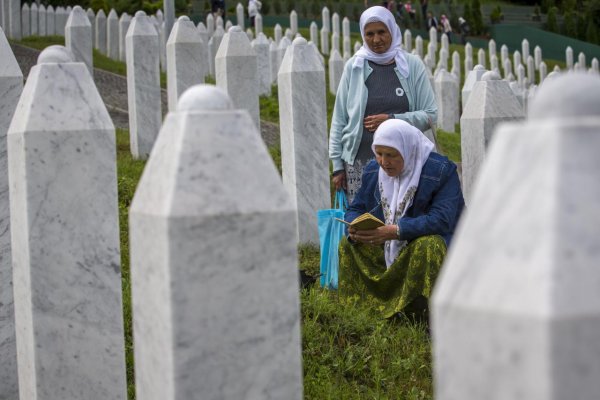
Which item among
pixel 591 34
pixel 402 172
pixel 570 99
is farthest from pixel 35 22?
pixel 591 34

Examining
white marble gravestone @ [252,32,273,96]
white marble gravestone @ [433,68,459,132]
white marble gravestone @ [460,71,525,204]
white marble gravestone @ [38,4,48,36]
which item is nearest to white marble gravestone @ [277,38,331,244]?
white marble gravestone @ [460,71,525,204]

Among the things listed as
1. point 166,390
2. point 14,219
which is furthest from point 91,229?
point 166,390

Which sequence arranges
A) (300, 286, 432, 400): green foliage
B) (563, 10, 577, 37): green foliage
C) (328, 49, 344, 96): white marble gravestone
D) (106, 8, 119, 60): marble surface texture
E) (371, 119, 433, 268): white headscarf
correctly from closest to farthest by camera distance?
1. (300, 286, 432, 400): green foliage
2. (371, 119, 433, 268): white headscarf
3. (328, 49, 344, 96): white marble gravestone
4. (106, 8, 119, 60): marble surface texture
5. (563, 10, 577, 37): green foliage

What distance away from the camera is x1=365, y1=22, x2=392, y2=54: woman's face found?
20.8 ft

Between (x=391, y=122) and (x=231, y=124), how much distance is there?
10.0 ft

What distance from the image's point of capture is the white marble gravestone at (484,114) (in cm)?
656

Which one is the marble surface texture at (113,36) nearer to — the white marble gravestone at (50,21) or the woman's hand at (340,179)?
the white marble gravestone at (50,21)

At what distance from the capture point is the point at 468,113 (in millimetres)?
6707

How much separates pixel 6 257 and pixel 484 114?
3.13 m

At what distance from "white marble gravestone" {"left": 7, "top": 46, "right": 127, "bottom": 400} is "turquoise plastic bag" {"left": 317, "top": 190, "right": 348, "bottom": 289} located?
2636mm

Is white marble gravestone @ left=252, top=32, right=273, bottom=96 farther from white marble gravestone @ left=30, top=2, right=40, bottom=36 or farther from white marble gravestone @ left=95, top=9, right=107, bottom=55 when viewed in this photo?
white marble gravestone @ left=30, top=2, right=40, bottom=36

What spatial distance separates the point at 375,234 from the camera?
572 cm

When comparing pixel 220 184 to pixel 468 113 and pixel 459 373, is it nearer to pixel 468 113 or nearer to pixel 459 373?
pixel 459 373

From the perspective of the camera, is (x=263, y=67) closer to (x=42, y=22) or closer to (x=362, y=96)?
(x=42, y=22)
